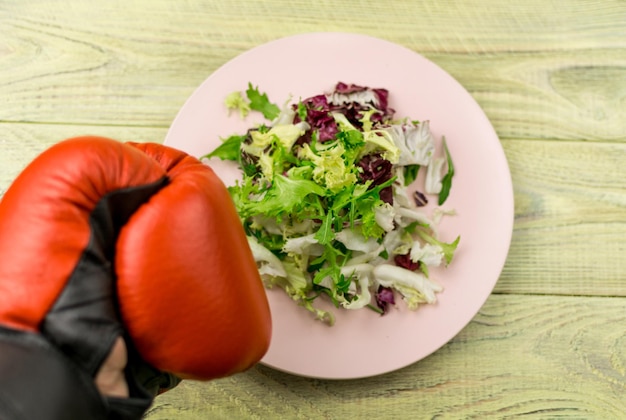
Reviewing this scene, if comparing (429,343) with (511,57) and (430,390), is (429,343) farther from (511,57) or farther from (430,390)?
(511,57)

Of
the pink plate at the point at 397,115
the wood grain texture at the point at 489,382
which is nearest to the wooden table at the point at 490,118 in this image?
the wood grain texture at the point at 489,382

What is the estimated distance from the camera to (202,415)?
4.00 feet

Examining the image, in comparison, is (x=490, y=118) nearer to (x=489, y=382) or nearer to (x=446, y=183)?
(x=446, y=183)

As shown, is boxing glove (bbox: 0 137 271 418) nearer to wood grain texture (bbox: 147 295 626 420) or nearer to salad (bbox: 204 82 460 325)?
salad (bbox: 204 82 460 325)

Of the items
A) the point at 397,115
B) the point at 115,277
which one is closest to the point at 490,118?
the point at 397,115

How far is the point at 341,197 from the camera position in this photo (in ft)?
3.45

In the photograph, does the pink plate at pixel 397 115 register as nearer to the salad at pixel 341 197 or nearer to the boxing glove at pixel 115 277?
the salad at pixel 341 197

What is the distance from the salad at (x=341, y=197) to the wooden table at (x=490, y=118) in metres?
0.20

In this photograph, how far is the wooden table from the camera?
4.07 ft

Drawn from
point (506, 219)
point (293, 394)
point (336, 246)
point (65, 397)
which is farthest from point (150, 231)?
point (506, 219)

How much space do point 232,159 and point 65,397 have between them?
24.8 inches

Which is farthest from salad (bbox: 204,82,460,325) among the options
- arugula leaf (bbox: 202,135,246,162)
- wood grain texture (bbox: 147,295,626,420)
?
wood grain texture (bbox: 147,295,626,420)

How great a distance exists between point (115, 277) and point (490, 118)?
0.92m

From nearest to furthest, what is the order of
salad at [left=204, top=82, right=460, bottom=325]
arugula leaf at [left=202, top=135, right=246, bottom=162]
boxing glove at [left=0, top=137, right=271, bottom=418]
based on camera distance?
boxing glove at [left=0, top=137, right=271, bottom=418]
salad at [left=204, top=82, right=460, bottom=325]
arugula leaf at [left=202, top=135, right=246, bottom=162]
